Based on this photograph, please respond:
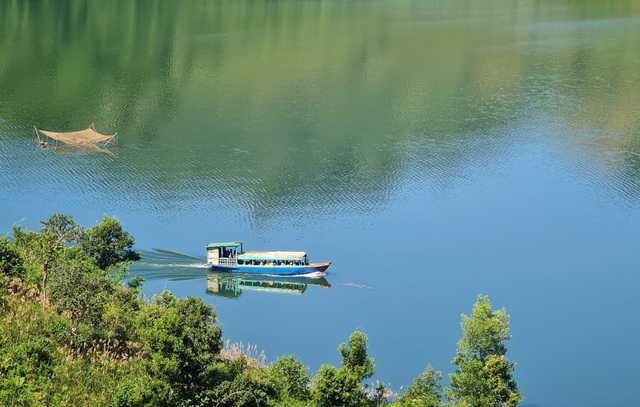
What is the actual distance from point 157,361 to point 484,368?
8.12 meters

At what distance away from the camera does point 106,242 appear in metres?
33.7

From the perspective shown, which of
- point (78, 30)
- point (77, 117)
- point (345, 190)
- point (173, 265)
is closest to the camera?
point (173, 265)

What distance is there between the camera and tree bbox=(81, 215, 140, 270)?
33312 millimetres

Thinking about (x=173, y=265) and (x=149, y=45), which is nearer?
(x=173, y=265)

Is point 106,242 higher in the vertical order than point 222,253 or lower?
lower

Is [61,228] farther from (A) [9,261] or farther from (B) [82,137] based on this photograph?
(B) [82,137]

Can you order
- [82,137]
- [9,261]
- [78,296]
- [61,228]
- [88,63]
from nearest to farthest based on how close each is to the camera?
[78,296] → [9,261] → [61,228] → [82,137] → [88,63]

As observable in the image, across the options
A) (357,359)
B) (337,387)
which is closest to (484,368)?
(357,359)

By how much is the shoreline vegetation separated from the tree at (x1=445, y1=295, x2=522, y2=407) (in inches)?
1.1

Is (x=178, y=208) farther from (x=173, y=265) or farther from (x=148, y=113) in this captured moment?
(x=148, y=113)

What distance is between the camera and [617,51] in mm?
76688

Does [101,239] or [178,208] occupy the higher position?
[178,208]

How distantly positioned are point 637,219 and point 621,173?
6.14 m

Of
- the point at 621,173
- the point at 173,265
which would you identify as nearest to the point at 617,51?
the point at 621,173
